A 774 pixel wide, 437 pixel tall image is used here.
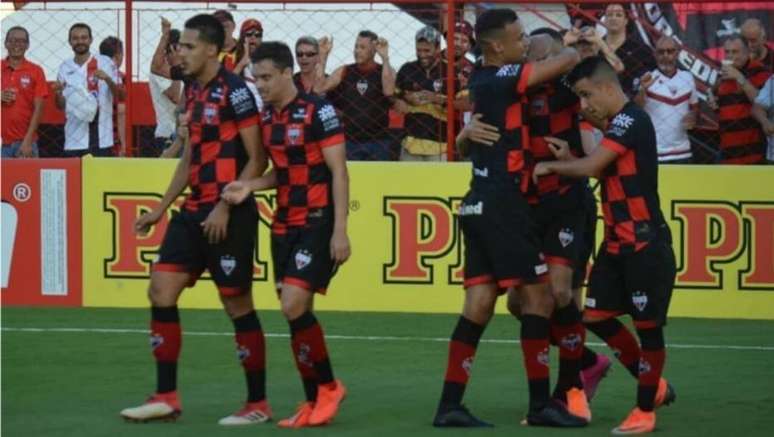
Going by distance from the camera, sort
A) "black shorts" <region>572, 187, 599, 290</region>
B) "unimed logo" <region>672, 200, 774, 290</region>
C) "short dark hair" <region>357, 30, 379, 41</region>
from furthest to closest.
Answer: "short dark hair" <region>357, 30, 379, 41</region> → "unimed logo" <region>672, 200, 774, 290</region> → "black shorts" <region>572, 187, 599, 290</region>

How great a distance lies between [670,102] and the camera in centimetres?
1536

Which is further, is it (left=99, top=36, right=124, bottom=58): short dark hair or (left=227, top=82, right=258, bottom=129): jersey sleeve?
(left=99, top=36, right=124, bottom=58): short dark hair

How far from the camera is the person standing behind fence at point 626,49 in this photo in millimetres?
15328

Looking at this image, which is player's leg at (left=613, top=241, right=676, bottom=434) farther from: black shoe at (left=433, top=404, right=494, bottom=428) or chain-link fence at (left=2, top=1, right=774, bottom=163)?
chain-link fence at (left=2, top=1, right=774, bottom=163)

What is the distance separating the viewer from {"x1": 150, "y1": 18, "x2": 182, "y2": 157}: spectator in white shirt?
15.7 meters

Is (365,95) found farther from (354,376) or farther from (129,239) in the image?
(354,376)

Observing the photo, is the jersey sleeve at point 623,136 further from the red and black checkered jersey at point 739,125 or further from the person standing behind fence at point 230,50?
the person standing behind fence at point 230,50

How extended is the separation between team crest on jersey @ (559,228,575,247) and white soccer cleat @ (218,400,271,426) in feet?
5.94

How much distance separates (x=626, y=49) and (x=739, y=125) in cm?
128

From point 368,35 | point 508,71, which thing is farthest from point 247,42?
point 508,71

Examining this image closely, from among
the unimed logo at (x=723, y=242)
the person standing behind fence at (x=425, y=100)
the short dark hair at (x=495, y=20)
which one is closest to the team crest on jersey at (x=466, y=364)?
the short dark hair at (x=495, y=20)

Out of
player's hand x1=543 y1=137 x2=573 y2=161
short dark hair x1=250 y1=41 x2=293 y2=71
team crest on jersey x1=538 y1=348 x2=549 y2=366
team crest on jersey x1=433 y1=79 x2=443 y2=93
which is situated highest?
team crest on jersey x1=433 y1=79 x2=443 y2=93

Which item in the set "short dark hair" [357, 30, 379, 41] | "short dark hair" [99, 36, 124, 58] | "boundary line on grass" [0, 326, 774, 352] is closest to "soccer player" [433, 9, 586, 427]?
"boundary line on grass" [0, 326, 774, 352]

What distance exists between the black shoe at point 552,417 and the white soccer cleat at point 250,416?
139 cm
